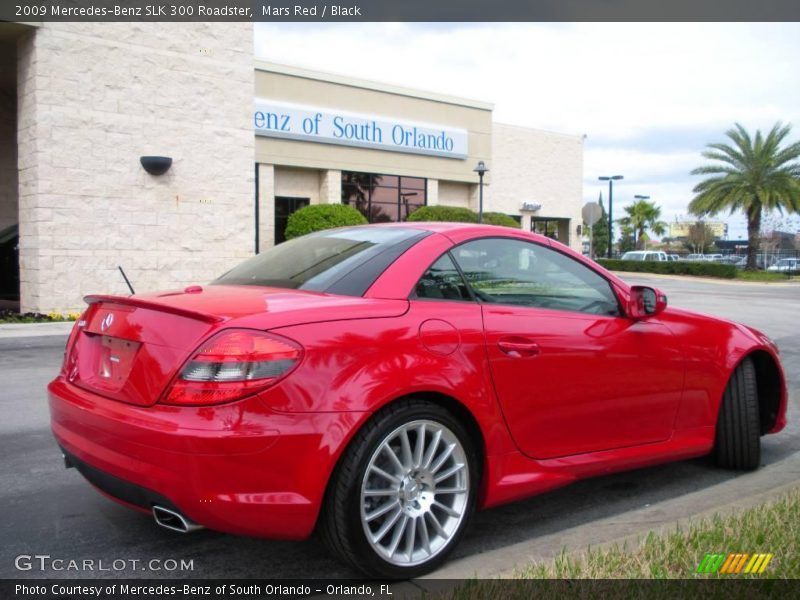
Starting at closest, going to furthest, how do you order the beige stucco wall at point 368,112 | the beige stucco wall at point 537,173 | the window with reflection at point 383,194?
the beige stucco wall at point 368,112 → the window with reflection at point 383,194 → the beige stucco wall at point 537,173

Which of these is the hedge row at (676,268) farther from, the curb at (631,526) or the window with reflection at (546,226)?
the curb at (631,526)

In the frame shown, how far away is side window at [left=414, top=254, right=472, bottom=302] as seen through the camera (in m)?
3.53

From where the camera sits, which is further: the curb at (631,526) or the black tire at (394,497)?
the curb at (631,526)

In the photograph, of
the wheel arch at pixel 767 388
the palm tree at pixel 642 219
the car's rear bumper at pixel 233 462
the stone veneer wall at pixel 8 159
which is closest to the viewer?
the car's rear bumper at pixel 233 462

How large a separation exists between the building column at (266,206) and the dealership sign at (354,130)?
123 centimetres

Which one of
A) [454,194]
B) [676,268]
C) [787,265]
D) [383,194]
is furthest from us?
[787,265]

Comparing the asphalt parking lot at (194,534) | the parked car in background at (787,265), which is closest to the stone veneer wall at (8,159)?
the asphalt parking lot at (194,534)

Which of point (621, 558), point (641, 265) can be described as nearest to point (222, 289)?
point (621, 558)

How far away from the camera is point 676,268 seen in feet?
139

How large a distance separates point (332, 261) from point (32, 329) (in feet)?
33.4

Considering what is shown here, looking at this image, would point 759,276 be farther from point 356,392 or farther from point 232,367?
point 232,367

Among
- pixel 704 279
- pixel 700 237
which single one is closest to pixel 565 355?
pixel 704 279

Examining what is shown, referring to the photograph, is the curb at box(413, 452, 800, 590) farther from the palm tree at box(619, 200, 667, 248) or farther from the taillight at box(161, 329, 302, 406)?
the palm tree at box(619, 200, 667, 248)

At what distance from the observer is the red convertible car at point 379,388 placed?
2850 millimetres
